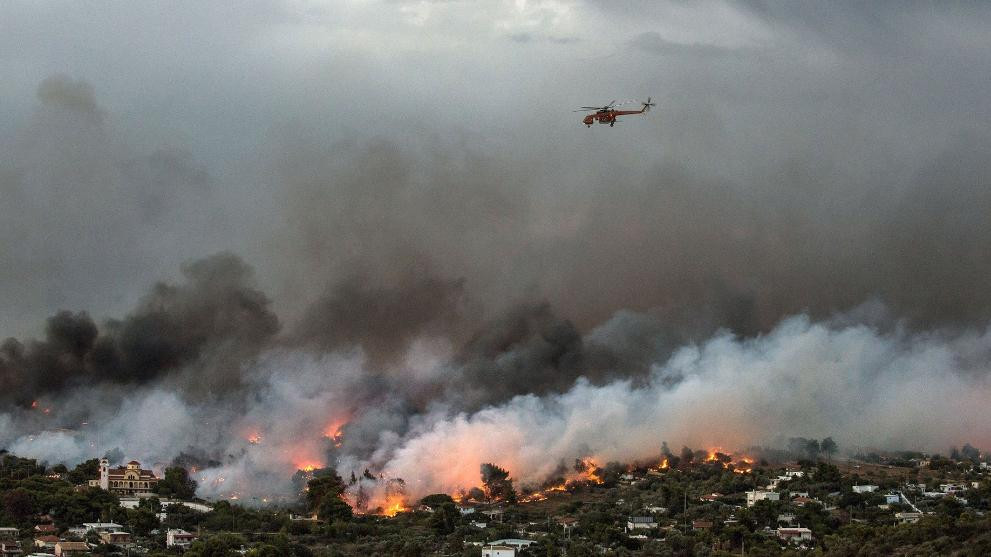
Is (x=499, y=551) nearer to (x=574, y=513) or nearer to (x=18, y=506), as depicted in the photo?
(x=574, y=513)

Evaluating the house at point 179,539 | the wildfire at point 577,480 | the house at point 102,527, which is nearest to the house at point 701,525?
the wildfire at point 577,480

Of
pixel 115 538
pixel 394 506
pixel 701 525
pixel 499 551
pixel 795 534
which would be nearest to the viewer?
pixel 499 551

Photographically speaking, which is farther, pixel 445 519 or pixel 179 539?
pixel 445 519

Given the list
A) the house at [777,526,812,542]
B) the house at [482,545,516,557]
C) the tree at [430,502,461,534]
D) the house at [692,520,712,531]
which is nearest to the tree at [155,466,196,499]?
the tree at [430,502,461,534]

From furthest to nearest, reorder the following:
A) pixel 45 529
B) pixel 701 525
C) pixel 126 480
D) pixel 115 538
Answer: pixel 126 480 < pixel 701 525 < pixel 45 529 < pixel 115 538

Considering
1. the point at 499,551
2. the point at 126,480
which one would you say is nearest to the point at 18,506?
the point at 126,480

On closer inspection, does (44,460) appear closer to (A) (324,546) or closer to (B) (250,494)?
(B) (250,494)

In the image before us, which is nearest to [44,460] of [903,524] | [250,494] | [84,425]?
[84,425]
